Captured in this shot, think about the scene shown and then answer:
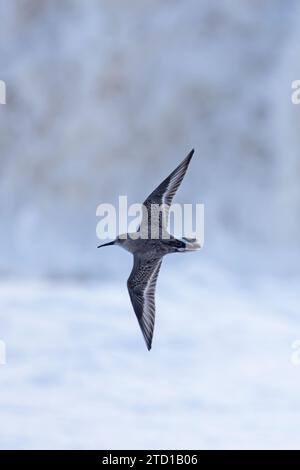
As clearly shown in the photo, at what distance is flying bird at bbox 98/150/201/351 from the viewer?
13.3m

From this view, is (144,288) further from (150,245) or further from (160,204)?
(160,204)

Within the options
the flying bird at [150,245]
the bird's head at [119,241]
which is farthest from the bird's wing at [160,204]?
the bird's head at [119,241]

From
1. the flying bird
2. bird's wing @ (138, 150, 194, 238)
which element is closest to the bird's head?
the flying bird

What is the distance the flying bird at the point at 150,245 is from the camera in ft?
43.7

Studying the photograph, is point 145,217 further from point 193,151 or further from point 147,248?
→ point 193,151

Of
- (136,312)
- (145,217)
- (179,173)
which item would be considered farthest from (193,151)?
(136,312)

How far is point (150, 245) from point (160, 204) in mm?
890

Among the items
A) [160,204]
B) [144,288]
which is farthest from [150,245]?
[144,288]

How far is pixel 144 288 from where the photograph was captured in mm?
14359

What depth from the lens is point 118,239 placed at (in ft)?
46.7

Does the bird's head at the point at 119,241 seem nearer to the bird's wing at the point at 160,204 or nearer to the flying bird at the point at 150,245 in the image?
the flying bird at the point at 150,245

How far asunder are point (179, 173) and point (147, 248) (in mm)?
1733

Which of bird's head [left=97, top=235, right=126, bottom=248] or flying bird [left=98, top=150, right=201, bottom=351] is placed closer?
flying bird [left=98, top=150, right=201, bottom=351]

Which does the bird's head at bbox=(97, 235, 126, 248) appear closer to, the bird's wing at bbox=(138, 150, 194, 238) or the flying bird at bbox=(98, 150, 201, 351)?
the flying bird at bbox=(98, 150, 201, 351)
